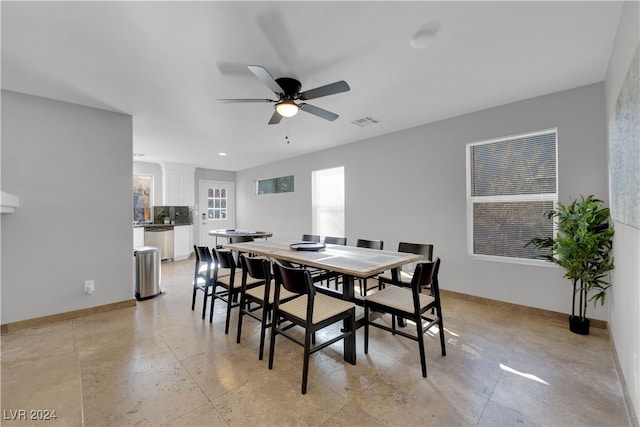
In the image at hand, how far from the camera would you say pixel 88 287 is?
3.15m

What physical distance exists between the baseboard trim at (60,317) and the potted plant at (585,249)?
5001mm

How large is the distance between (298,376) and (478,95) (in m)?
3.41

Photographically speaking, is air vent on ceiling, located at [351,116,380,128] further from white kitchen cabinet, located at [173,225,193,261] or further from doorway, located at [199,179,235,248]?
doorway, located at [199,179,235,248]

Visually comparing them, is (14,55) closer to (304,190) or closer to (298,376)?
(298,376)

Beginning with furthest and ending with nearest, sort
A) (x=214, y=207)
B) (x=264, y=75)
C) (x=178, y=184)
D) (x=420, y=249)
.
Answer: (x=214, y=207) < (x=178, y=184) < (x=420, y=249) < (x=264, y=75)

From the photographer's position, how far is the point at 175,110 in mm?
3273

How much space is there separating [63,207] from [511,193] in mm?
5431

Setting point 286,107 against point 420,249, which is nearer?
point 286,107

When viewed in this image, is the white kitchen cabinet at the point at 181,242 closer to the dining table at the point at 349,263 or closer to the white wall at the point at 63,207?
the white wall at the point at 63,207

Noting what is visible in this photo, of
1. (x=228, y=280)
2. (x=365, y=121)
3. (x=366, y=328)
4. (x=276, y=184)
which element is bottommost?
(x=366, y=328)

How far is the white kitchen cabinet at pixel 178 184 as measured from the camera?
22.0 feet

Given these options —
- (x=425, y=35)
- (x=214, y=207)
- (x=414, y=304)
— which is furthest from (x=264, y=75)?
(x=214, y=207)

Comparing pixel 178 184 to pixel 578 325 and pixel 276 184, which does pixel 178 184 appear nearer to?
pixel 276 184

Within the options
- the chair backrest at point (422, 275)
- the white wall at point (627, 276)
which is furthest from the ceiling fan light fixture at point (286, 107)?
the white wall at point (627, 276)
